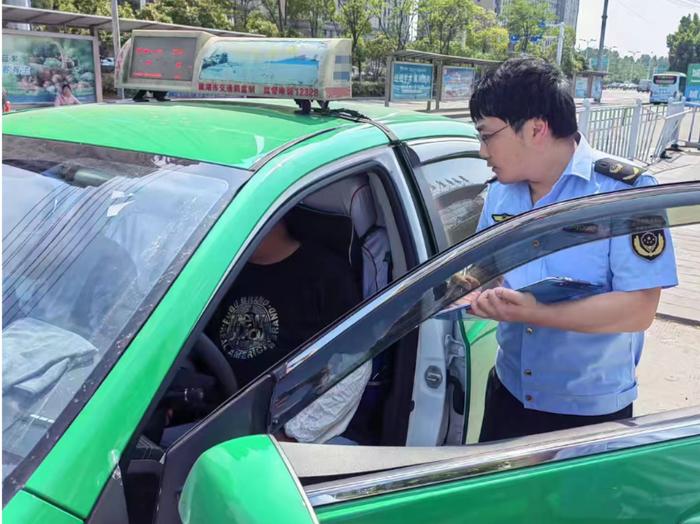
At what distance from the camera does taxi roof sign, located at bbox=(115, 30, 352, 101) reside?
1.91m

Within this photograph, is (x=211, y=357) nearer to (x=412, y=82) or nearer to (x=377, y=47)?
(x=412, y=82)

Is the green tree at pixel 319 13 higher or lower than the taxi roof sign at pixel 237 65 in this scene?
higher

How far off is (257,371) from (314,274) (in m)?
0.36

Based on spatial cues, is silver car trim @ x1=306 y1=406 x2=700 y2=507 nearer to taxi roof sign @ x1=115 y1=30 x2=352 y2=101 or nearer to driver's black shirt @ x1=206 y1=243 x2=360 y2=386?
driver's black shirt @ x1=206 y1=243 x2=360 y2=386

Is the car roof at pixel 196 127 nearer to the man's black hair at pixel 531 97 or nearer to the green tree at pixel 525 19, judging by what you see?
the man's black hair at pixel 531 97

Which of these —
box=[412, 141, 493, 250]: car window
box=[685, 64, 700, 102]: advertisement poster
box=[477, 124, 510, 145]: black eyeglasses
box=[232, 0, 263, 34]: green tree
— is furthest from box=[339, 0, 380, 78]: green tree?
box=[477, 124, 510, 145]: black eyeglasses

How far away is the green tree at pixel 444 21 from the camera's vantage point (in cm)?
3628

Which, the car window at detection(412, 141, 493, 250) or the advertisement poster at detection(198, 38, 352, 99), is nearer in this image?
the advertisement poster at detection(198, 38, 352, 99)

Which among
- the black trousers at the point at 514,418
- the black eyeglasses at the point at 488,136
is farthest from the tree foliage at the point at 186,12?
the black trousers at the point at 514,418

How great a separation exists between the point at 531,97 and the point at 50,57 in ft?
39.6

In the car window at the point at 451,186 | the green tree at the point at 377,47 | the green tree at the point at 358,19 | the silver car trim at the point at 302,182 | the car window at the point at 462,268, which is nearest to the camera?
the car window at the point at 462,268

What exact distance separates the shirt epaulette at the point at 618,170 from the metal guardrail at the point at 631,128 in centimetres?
683

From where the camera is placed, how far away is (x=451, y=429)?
1.90 metres

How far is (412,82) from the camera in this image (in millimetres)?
19375
